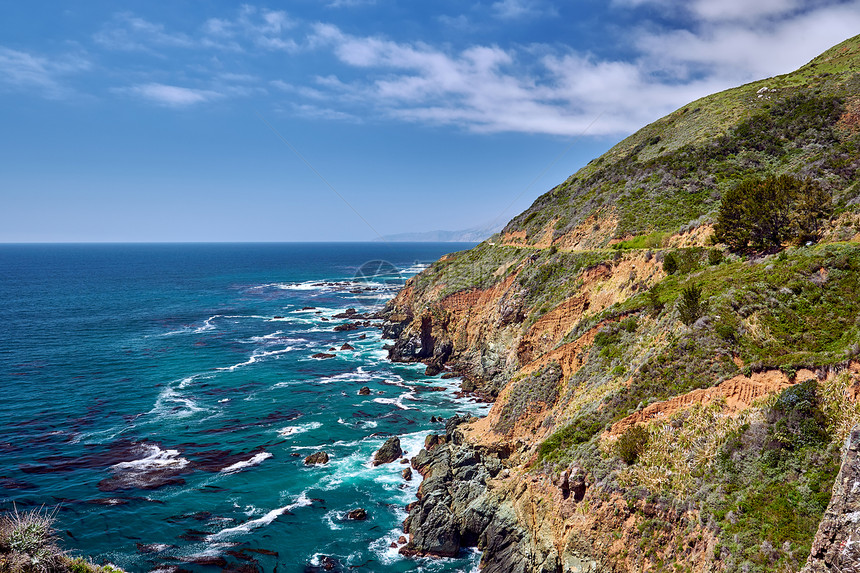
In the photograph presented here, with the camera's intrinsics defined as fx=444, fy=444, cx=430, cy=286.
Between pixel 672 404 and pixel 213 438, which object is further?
pixel 213 438

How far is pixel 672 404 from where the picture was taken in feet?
84.2

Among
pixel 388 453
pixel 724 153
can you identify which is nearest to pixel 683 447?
pixel 388 453

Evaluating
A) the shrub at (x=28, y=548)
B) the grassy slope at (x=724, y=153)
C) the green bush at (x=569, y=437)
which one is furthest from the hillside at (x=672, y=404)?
the shrub at (x=28, y=548)

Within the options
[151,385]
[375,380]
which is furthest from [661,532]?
[151,385]

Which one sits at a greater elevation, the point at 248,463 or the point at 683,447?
the point at 683,447

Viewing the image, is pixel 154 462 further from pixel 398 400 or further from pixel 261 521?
pixel 398 400

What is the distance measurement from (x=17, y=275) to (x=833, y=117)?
863 ft

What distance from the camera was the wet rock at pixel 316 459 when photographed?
41812 millimetres

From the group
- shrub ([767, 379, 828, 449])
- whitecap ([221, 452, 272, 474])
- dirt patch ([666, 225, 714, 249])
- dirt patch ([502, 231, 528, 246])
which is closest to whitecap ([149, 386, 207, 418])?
whitecap ([221, 452, 272, 474])

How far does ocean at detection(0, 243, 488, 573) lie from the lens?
31.1m

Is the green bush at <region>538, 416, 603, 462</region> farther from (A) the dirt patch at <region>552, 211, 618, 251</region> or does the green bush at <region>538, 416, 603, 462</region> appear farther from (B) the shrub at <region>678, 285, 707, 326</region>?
(A) the dirt patch at <region>552, 211, 618, 251</region>

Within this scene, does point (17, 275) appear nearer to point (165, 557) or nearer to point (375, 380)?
point (375, 380)

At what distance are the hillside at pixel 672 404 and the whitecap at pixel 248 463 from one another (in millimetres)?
15128

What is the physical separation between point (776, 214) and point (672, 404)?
69.6 feet
